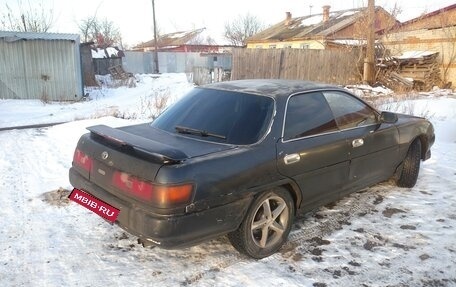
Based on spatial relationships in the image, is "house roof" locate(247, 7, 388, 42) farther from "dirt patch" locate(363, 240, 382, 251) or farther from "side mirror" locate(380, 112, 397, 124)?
"dirt patch" locate(363, 240, 382, 251)

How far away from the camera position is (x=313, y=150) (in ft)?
12.0

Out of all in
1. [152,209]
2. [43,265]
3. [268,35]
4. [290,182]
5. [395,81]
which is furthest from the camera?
[268,35]

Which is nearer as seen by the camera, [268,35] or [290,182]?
[290,182]

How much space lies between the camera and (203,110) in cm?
386

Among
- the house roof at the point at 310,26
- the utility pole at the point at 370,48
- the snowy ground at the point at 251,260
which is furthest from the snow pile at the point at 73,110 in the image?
the house roof at the point at 310,26

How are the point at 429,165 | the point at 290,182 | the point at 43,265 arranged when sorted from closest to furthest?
the point at 43,265 → the point at 290,182 → the point at 429,165

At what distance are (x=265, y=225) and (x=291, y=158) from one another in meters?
0.62

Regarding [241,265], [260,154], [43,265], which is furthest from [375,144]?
[43,265]

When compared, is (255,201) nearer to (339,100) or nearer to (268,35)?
(339,100)

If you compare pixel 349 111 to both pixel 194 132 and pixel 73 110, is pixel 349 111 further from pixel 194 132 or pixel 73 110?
pixel 73 110

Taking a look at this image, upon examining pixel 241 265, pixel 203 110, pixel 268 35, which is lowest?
pixel 241 265

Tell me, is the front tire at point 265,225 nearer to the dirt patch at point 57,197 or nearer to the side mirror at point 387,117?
the side mirror at point 387,117

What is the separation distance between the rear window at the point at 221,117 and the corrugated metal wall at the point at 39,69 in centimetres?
1316

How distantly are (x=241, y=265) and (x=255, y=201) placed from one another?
54 cm
